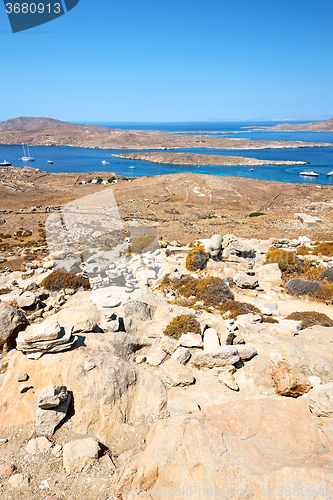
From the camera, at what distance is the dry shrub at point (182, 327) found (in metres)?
8.49

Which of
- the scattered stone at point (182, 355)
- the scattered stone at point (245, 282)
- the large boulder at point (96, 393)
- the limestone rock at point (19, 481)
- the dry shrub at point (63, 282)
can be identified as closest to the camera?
the limestone rock at point (19, 481)

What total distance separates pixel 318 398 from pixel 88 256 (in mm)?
13900

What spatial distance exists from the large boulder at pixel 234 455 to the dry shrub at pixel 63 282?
922 cm

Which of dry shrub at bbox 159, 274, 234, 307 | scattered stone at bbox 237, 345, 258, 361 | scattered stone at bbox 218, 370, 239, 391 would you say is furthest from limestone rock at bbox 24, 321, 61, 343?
dry shrub at bbox 159, 274, 234, 307

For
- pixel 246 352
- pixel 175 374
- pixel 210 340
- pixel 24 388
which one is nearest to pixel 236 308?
pixel 210 340

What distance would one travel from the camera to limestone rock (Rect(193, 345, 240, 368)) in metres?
7.21

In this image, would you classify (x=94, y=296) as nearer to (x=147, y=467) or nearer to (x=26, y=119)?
(x=147, y=467)

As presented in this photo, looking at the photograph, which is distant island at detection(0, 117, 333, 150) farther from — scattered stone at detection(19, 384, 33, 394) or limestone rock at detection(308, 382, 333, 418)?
limestone rock at detection(308, 382, 333, 418)

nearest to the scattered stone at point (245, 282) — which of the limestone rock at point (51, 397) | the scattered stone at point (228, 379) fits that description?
the scattered stone at point (228, 379)

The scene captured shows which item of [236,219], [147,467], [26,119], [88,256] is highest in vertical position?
[26,119]

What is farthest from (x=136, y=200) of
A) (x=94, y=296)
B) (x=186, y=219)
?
(x=94, y=296)

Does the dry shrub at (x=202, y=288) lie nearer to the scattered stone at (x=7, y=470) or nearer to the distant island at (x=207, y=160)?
the scattered stone at (x=7, y=470)

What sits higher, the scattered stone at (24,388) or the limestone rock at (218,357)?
the scattered stone at (24,388)

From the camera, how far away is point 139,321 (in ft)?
29.8
